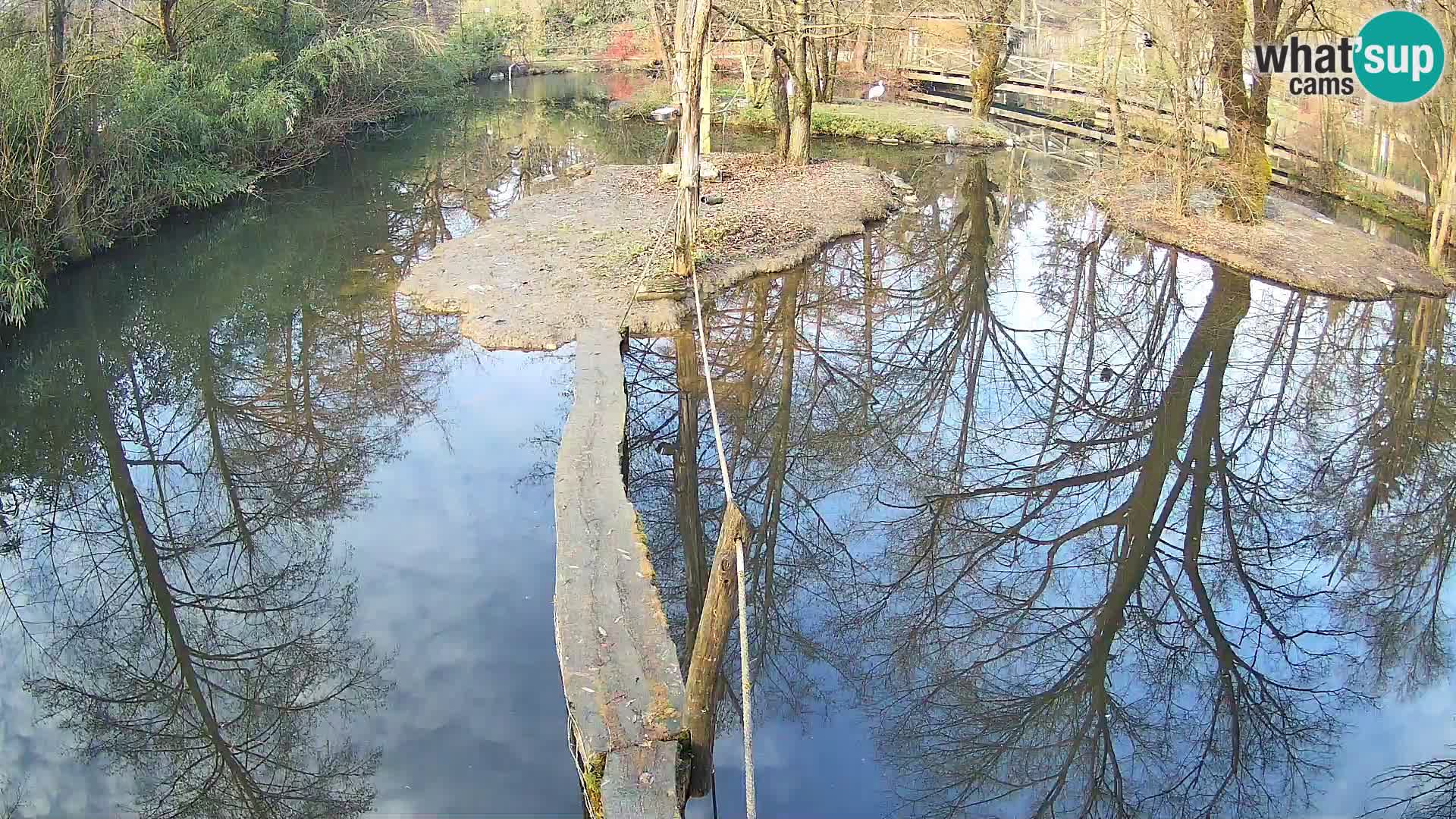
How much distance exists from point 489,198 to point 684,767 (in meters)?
16.2

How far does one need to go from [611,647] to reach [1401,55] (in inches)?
576

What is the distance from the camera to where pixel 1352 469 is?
367 inches

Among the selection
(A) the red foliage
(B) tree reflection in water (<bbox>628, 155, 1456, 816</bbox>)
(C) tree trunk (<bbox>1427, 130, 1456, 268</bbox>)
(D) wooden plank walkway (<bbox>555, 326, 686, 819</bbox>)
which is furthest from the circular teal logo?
(A) the red foliage

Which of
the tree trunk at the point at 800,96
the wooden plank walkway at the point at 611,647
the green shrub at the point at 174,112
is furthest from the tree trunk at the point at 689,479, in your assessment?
the tree trunk at the point at 800,96

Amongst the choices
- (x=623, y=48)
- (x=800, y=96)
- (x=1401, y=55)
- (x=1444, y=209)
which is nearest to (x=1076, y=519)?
(x=1444, y=209)

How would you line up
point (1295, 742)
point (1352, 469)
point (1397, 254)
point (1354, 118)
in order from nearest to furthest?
point (1295, 742), point (1352, 469), point (1397, 254), point (1354, 118)

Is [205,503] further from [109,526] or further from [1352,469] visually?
[1352,469]

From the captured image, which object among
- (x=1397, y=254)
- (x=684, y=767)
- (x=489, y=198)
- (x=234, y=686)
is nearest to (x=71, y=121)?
(x=489, y=198)

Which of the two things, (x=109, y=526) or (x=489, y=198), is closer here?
(x=109, y=526)

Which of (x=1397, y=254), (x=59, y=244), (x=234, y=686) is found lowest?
(x=234, y=686)

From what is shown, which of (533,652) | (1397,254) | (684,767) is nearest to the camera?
(684,767)

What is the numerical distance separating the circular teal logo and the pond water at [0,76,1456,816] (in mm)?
3468

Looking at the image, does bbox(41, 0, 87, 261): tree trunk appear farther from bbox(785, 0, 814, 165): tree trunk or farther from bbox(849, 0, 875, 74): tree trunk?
bbox(849, 0, 875, 74): tree trunk

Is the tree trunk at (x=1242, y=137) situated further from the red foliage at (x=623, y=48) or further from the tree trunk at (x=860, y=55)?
the red foliage at (x=623, y=48)
